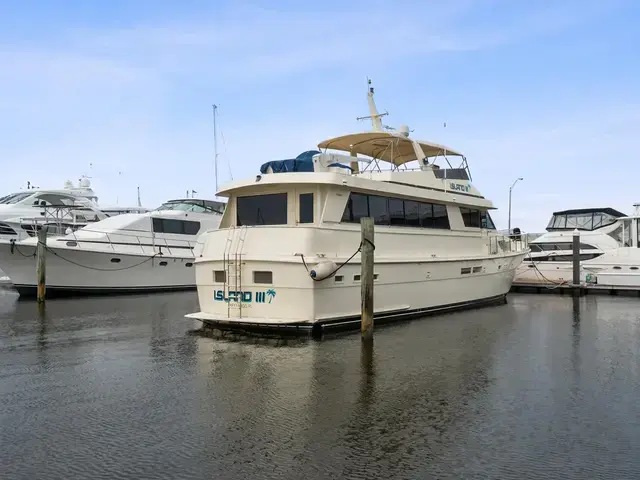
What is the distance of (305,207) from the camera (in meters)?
12.6

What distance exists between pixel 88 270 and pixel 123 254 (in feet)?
5.11

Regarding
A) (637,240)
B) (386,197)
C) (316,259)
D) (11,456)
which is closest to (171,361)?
(316,259)

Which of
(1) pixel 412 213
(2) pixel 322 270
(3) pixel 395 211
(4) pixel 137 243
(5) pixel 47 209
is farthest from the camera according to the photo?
(5) pixel 47 209

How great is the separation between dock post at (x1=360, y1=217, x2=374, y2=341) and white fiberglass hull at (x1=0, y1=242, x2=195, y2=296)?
14.9m

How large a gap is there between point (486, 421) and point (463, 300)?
35.3ft

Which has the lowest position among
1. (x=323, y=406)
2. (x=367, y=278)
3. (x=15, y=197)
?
(x=323, y=406)

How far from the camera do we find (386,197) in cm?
1413

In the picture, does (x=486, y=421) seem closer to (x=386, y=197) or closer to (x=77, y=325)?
(x=386, y=197)

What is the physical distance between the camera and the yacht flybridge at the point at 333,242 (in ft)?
39.3

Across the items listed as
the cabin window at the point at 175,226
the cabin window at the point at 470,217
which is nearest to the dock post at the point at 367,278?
the cabin window at the point at 470,217

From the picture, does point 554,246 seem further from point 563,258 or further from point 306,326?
point 306,326

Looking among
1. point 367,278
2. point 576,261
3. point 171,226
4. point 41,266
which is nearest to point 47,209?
point 171,226

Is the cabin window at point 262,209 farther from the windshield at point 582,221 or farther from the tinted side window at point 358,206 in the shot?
the windshield at point 582,221

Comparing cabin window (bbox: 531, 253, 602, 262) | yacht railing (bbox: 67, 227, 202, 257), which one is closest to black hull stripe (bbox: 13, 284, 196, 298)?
yacht railing (bbox: 67, 227, 202, 257)
